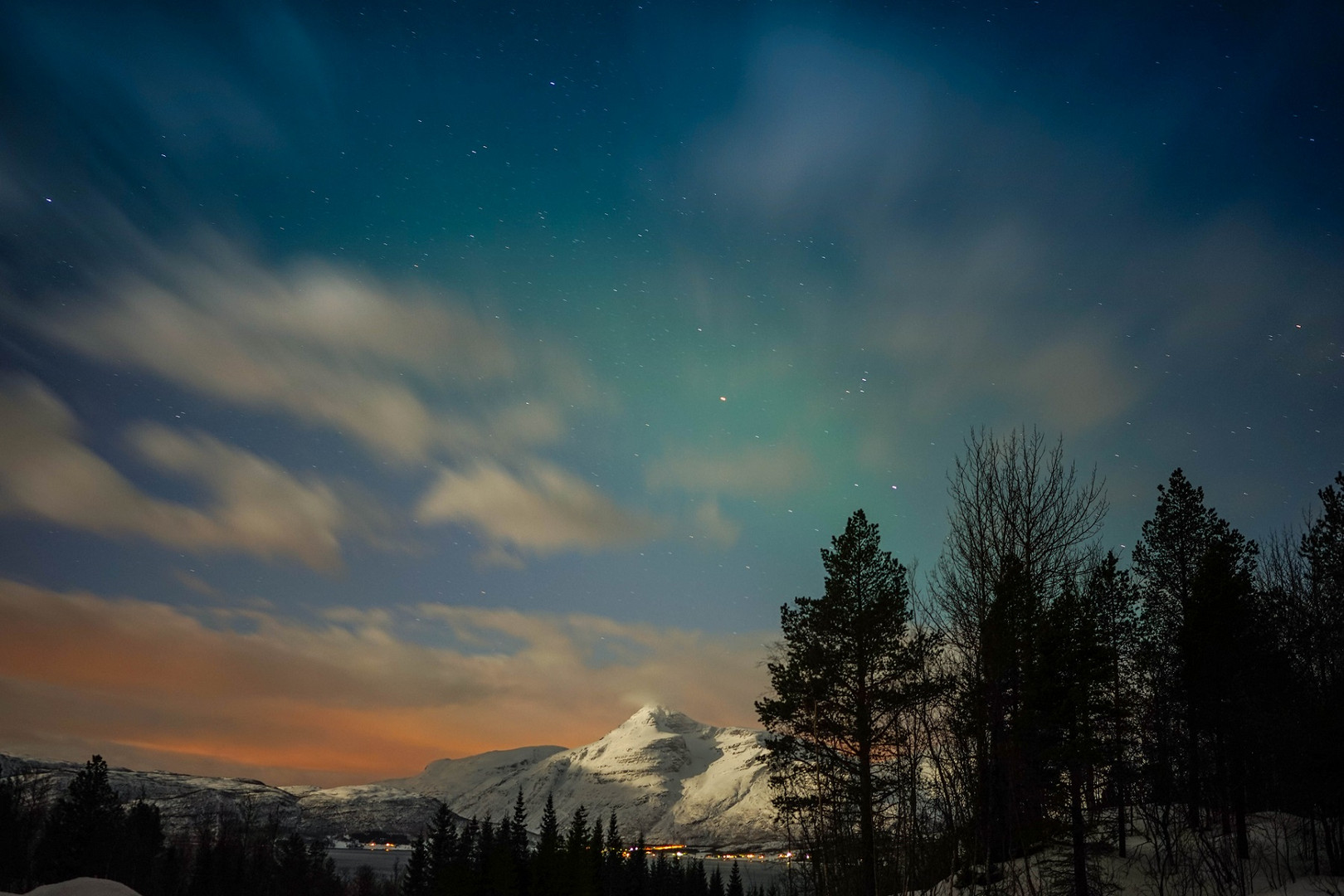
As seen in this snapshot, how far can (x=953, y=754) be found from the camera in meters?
12.1

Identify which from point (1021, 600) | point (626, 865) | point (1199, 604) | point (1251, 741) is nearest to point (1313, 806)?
point (1251, 741)

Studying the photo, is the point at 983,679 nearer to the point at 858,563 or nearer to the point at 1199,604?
the point at 858,563

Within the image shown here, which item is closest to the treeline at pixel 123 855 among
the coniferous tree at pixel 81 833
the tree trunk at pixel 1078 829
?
the coniferous tree at pixel 81 833

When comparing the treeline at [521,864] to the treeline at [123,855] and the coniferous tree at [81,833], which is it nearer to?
the treeline at [123,855]

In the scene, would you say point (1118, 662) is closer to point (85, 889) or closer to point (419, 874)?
point (85, 889)

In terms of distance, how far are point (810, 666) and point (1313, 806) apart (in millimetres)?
13925

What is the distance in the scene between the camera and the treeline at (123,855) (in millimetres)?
56562

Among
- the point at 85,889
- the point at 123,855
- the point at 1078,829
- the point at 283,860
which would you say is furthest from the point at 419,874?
the point at 1078,829

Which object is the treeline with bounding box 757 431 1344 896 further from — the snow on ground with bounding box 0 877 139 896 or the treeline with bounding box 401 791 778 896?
the treeline with bounding box 401 791 778 896

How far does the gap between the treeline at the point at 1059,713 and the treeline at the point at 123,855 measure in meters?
58.4

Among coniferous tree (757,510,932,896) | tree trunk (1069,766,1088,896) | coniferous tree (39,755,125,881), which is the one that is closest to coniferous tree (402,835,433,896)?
coniferous tree (39,755,125,881)

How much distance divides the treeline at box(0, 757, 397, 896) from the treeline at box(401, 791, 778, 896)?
1585 cm

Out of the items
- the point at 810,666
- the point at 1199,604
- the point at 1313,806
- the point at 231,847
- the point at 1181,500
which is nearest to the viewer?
the point at 1313,806

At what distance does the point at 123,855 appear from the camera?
7106cm
